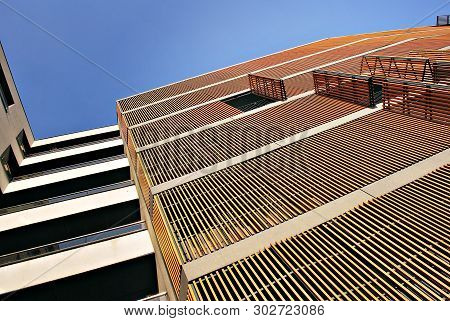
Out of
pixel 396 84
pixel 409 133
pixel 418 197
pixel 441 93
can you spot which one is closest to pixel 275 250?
pixel 418 197

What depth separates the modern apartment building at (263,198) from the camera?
18.7 ft

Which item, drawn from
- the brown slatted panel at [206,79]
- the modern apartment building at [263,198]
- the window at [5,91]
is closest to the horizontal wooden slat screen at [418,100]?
the modern apartment building at [263,198]

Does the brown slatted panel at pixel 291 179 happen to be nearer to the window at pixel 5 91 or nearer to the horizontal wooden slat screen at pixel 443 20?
the window at pixel 5 91

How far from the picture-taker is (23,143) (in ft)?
69.3

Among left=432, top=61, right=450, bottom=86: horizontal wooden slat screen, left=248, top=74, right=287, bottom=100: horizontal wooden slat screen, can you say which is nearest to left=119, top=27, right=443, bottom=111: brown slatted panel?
left=248, top=74, right=287, bottom=100: horizontal wooden slat screen

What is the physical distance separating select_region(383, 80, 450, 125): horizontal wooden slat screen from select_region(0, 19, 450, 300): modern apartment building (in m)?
0.04

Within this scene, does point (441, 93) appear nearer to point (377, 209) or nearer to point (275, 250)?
point (377, 209)

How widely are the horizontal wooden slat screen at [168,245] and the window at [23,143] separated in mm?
15443

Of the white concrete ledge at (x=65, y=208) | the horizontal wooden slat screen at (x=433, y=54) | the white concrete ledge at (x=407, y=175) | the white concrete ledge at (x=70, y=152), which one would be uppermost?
the horizontal wooden slat screen at (x=433, y=54)

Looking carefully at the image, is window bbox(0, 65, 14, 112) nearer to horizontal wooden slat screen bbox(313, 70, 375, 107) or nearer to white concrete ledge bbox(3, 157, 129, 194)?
white concrete ledge bbox(3, 157, 129, 194)

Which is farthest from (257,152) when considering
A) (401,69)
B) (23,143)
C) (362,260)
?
(23,143)

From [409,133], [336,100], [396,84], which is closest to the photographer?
[409,133]
